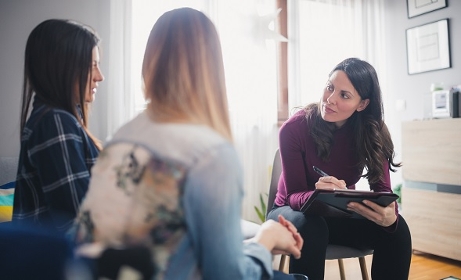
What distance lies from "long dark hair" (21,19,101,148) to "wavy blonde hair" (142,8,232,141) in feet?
1.14

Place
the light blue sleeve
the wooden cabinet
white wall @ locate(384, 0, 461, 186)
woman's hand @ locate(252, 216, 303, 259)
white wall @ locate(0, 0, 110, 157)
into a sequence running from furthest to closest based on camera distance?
white wall @ locate(384, 0, 461, 186) < the wooden cabinet < white wall @ locate(0, 0, 110, 157) < woman's hand @ locate(252, 216, 303, 259) < the light blue sleeve

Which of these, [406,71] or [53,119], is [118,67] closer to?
[53,119]

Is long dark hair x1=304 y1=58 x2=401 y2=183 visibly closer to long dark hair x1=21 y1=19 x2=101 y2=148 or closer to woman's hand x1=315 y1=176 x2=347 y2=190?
woman's hand x1=315 y1=176 x2=347 y2=190

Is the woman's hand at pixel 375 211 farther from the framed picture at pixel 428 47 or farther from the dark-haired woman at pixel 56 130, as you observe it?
the framed picture at pixel 428 47

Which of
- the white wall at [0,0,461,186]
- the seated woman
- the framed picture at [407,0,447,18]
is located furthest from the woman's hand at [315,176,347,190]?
the framed picture at [407,0,447,18]

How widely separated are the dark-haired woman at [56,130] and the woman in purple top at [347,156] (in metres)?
0.83

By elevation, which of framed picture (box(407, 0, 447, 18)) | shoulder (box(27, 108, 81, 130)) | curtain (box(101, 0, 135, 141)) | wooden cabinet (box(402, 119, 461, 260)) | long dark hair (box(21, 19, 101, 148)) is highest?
framed picture (box(407, 0, 447, 18))

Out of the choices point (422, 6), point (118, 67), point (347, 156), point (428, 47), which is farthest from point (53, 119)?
point (422, 6)

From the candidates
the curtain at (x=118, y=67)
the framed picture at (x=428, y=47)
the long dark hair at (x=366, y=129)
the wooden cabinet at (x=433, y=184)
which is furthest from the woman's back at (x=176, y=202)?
the framed picture at (x=428, y=47)

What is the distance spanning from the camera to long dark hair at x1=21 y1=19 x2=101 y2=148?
3.24 ft

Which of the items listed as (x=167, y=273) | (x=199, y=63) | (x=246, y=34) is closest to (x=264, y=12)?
(x=246, y=34)

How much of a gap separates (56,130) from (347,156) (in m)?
1.21

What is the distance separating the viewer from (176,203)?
0.59 metres

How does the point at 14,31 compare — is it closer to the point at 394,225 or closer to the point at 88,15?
the point at 88,15
